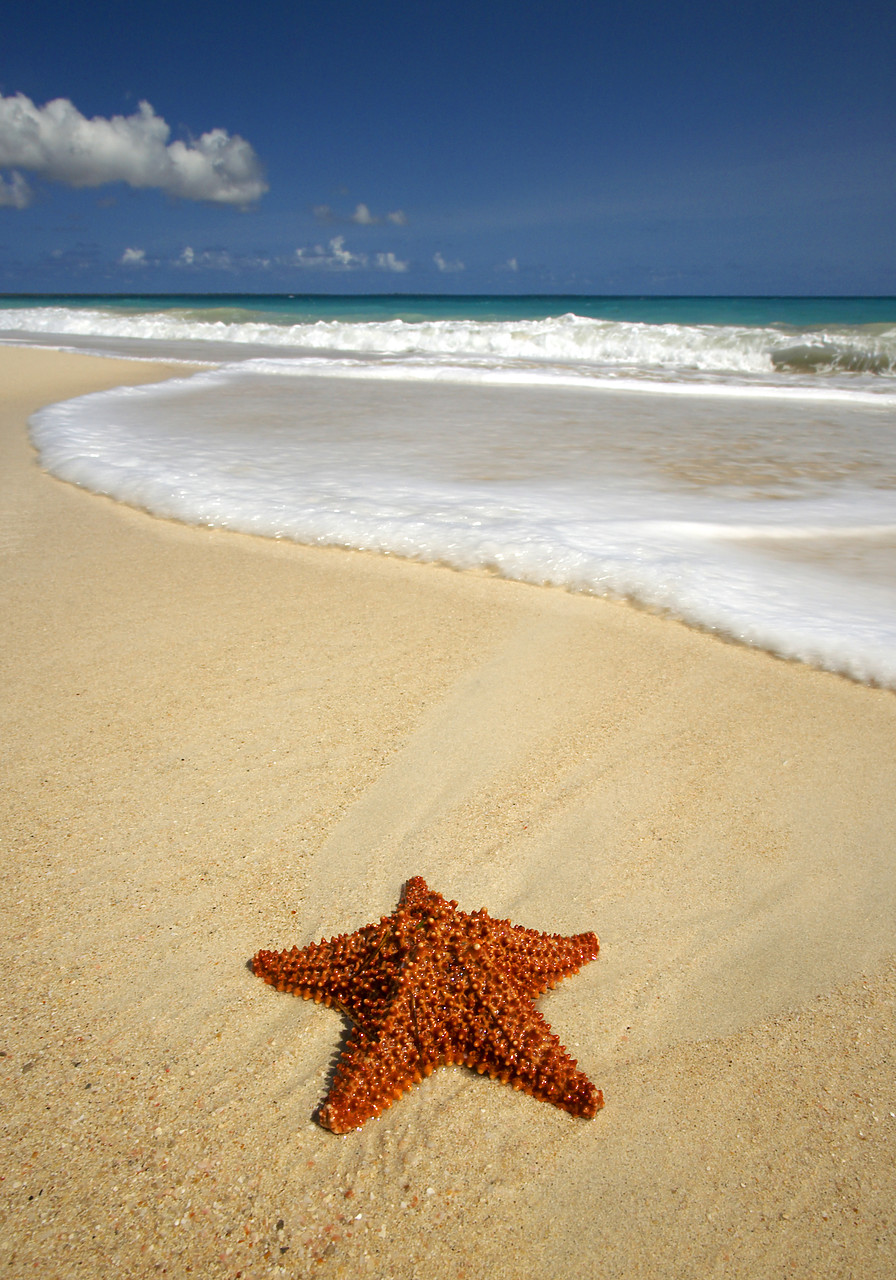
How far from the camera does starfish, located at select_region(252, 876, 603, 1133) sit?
5.42 ft

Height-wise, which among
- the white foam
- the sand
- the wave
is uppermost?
the wave

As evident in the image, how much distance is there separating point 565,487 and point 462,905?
13.9 ft

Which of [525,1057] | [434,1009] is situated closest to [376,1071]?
[434,1009]

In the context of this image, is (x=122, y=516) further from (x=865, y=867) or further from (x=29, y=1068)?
(x=865, y=867)

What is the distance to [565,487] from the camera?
5.94 meters

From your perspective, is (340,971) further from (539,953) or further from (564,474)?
(564,474)

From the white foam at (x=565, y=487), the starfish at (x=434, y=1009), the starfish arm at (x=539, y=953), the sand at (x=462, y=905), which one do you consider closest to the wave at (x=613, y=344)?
the white foam at (x=565, y=487)

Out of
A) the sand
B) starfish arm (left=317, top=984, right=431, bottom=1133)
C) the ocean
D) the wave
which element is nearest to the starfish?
starfish arm (left=317, top=984, right=431, bottom=1133)

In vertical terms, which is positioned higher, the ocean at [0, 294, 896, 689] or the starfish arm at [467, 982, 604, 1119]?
the ocean at [0, 294, 896, 689]

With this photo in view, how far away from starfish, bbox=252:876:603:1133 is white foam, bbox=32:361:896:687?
7.77 feet

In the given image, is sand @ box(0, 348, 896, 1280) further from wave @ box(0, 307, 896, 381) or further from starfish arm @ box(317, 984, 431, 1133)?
wave @ box(0, 307, 896, 381)

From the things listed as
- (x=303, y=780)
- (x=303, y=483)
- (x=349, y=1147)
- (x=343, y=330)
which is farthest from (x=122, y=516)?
(x=343, y=330)

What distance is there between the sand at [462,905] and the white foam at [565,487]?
457 millimetres

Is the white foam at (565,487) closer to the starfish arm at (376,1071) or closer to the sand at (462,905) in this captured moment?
the sand at (462,905)
